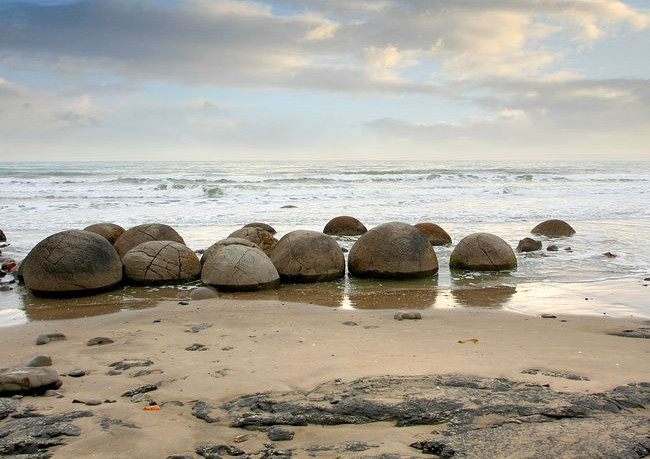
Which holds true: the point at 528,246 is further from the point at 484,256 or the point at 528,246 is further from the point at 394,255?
the point at 394,255

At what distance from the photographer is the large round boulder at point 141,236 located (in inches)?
441

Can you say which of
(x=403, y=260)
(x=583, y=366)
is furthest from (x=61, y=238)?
(x=583, y=366)

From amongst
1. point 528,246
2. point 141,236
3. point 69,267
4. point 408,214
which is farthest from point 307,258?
point 408,214

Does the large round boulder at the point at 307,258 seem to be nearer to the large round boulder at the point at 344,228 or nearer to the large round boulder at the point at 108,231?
the large round boulder at the point at 108,231

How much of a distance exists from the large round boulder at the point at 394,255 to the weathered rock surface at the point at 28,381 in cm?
622

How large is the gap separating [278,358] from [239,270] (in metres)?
3.88

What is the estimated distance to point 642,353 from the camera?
6004mm

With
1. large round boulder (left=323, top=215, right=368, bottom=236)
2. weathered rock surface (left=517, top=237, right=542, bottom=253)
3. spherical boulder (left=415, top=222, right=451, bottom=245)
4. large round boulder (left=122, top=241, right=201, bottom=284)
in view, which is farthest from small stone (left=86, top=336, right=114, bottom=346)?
large round boulder (left=323, top=215, right=368, bottom=236)

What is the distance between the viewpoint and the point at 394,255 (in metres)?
10.4

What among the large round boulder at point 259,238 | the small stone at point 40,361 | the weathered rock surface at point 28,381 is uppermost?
the large round boulder at point 259,238

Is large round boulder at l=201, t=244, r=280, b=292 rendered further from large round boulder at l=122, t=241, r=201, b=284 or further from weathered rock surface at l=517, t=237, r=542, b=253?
weathered rock surface at l=517, t=237, r=542, b=253

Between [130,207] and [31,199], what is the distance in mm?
6591

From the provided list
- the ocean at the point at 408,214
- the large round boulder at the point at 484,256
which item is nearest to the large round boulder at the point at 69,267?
the ocean at the point at 408,214

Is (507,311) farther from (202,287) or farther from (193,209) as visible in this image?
(193,209)
